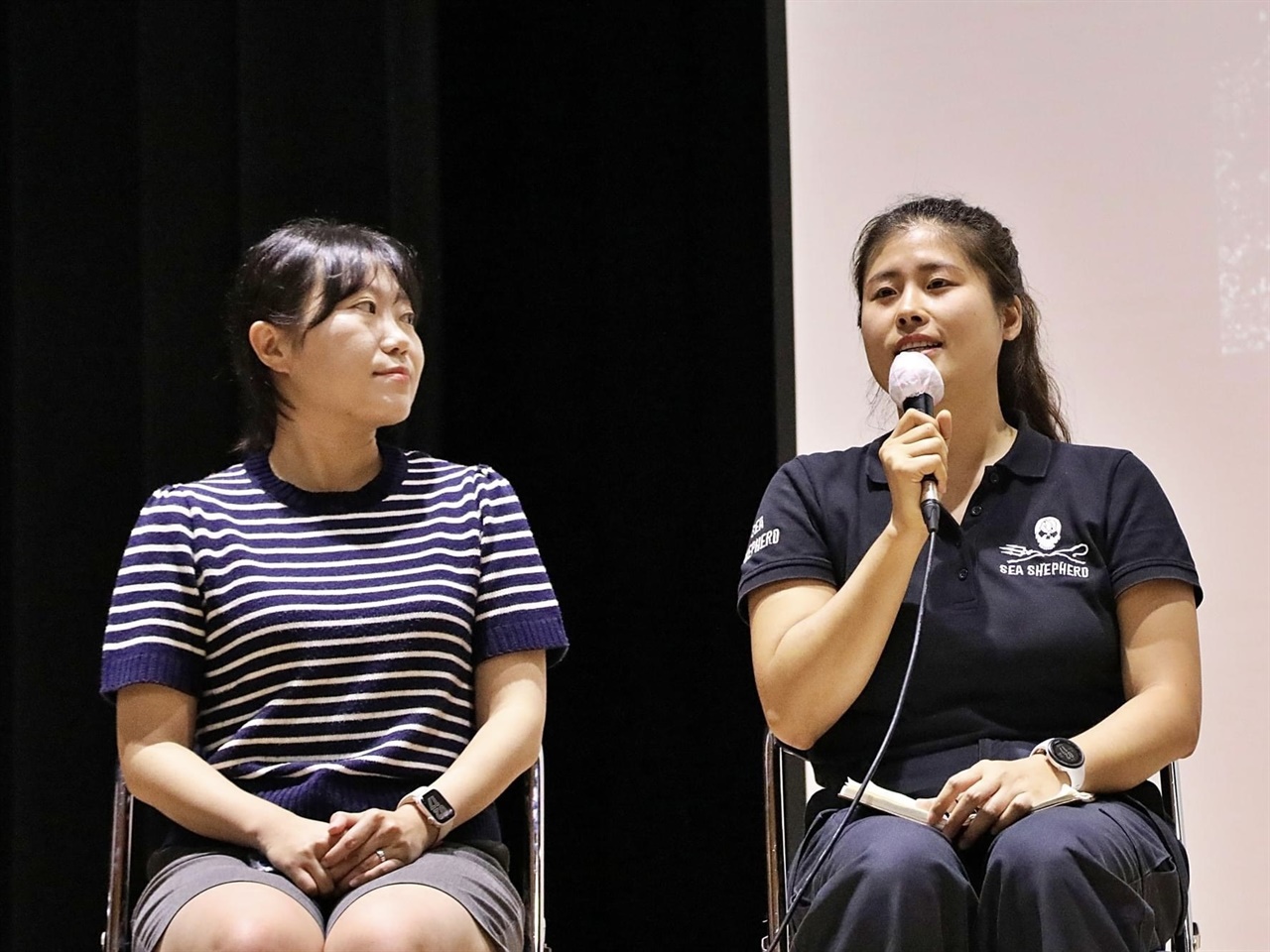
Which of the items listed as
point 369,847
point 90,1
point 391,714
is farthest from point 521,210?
point 369,847

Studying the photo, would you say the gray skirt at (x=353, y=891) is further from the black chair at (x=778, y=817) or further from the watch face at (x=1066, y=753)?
the watch face at (x=1066, y=753)

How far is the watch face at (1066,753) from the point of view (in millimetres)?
1557

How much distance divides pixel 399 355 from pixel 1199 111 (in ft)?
3.80

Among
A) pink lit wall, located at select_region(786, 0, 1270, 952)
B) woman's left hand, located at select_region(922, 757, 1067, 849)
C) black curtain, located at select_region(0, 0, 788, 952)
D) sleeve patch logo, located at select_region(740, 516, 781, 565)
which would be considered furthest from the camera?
black curtain, located at select_region(0, 0, 788, 952)

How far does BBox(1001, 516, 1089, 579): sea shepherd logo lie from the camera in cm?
171

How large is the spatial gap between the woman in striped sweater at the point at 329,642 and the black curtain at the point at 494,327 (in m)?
0.51

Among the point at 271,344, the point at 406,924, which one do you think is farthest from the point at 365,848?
the point at 271,344

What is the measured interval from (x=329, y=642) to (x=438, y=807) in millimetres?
247

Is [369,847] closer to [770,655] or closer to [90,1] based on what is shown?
[770,655]

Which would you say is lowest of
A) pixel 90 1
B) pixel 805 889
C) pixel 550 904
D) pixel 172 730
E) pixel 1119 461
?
pixel 550 904

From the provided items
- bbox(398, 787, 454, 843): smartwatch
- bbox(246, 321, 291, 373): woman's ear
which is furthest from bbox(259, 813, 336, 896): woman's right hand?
bbox(246, 321, 291, 373): woman's ear

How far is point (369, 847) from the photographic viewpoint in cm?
166

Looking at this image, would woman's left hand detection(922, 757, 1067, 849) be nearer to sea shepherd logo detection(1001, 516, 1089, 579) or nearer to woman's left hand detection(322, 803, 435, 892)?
sea shepherd logo detection(1001, 516, 1089, 579)

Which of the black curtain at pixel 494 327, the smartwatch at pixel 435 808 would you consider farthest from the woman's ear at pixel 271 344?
the smartwatch at pixel 435 808
